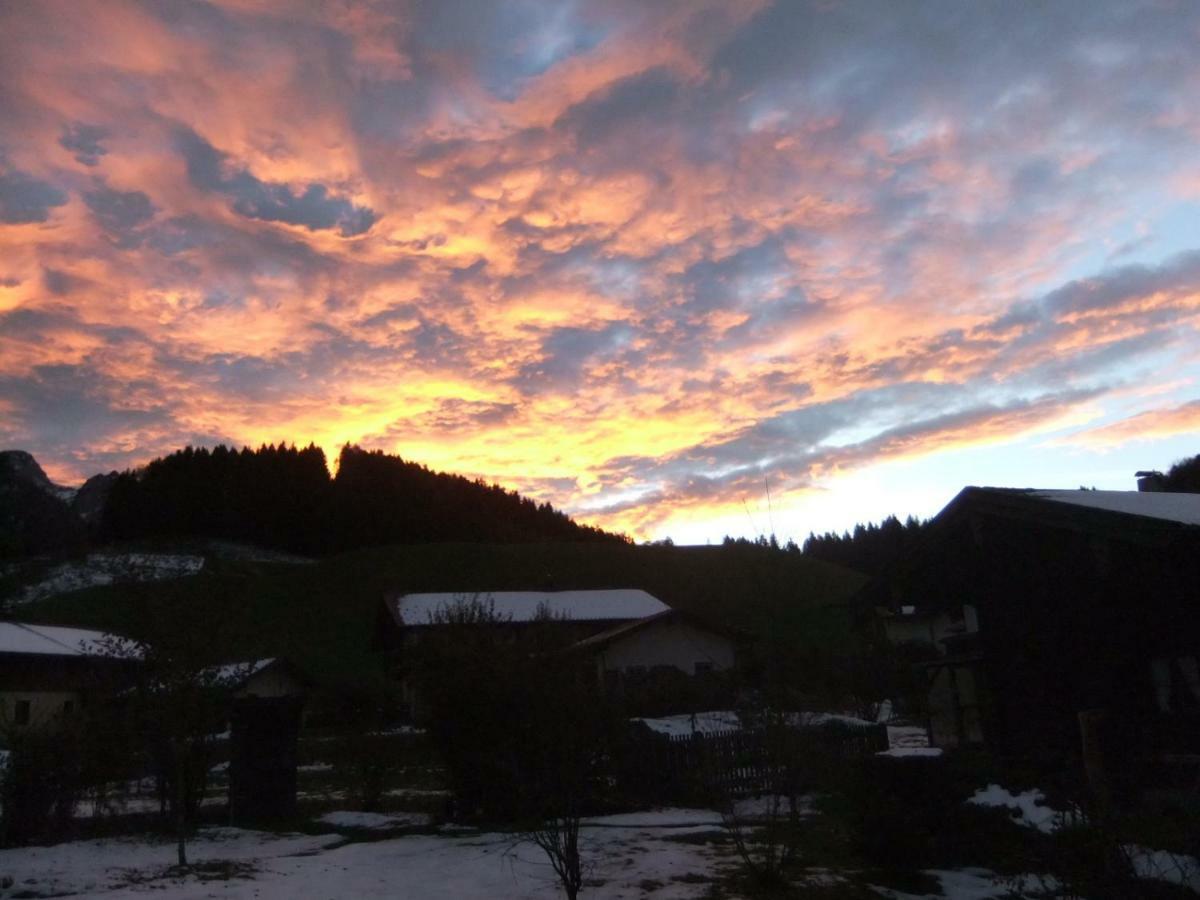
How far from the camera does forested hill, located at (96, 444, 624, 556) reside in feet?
327

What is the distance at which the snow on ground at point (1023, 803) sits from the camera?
11.1 metres

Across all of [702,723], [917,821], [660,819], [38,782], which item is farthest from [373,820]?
[917,821]

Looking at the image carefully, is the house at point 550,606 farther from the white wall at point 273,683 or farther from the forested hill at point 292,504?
the forested hill at point 292,504

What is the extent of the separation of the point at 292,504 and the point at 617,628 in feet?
217

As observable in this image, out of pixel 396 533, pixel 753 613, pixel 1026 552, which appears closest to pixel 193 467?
pixel 396 533

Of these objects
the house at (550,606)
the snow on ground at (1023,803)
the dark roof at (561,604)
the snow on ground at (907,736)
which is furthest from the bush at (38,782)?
the dark roof at (561,604)

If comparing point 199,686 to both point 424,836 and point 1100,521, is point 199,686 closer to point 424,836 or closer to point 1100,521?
point 424,836

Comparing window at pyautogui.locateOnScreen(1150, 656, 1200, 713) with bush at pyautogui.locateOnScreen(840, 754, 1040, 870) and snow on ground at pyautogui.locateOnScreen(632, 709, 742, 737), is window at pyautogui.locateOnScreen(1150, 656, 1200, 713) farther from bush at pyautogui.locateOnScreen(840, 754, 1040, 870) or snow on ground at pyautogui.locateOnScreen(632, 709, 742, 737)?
snow on ground at pyautogui.locateOnScreen(632, 709, 742, 737)

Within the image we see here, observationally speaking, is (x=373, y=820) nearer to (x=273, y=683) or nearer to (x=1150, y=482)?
(x=1150, y=482)

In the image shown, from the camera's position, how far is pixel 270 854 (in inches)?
534

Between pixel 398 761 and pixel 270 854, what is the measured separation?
15.9 feet

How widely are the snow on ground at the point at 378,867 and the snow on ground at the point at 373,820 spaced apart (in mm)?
1067

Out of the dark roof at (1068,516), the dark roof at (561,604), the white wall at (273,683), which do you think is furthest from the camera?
the dark roof at (561,604)

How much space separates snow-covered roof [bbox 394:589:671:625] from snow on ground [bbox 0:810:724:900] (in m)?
34.2
